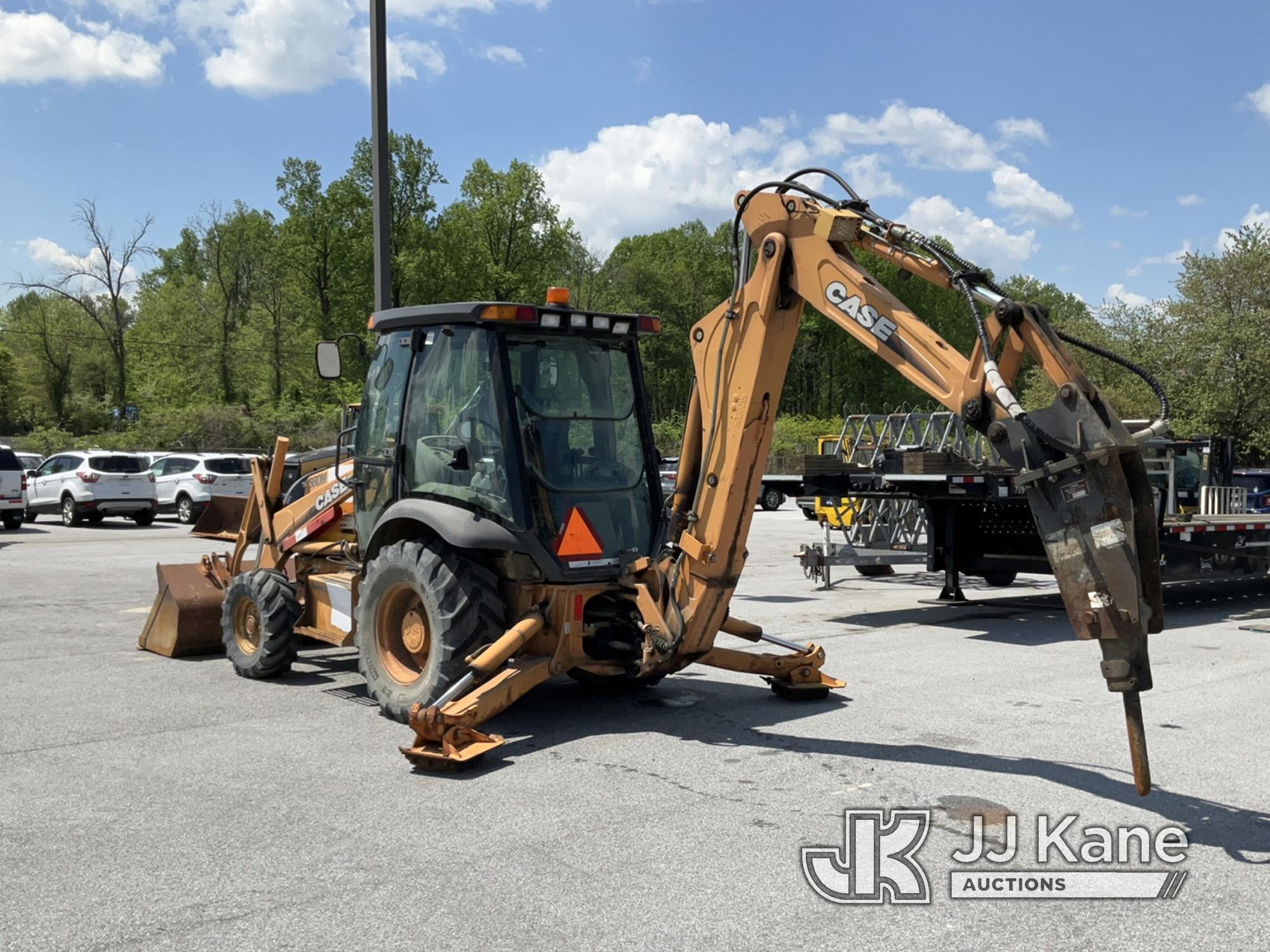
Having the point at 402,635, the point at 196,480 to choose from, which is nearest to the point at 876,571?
the point at 402,635

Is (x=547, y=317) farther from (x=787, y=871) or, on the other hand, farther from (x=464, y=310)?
(x=787, y=871)

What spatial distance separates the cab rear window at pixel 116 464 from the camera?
28547mm

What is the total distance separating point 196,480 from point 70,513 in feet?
10.0

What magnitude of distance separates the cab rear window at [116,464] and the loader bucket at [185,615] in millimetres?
19948

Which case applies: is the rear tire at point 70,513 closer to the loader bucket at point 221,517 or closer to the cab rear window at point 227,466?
the cab rear window at point 227,466

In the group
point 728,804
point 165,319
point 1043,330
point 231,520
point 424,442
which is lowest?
point 728,804

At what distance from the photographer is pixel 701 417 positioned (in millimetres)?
7602

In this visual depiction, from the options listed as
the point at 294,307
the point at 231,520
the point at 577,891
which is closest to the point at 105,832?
the point at 577,891

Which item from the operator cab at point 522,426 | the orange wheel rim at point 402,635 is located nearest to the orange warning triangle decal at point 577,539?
the operator cab at point 522,426

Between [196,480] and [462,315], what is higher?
[462,315]

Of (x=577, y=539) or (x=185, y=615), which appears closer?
(x=577, y=539)

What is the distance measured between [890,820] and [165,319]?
198 feet

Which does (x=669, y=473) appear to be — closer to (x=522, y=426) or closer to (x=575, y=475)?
(x=575, y=475)

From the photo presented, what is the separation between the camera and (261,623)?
898 centimetres
